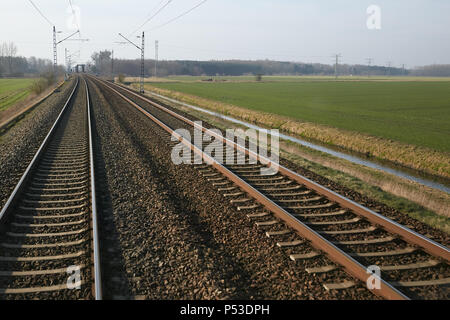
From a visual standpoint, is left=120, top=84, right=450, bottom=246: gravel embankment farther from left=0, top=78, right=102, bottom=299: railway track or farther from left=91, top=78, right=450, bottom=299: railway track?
left=0, top=78, right=102, bottom=299: railway track

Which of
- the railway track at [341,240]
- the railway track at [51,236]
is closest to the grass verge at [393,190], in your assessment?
the railway track at [341,240]

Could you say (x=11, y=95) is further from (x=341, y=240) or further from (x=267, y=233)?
(x=341, y=240)

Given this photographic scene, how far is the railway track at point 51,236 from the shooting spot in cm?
473

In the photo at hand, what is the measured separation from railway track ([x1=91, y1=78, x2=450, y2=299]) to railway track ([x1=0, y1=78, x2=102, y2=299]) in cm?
280

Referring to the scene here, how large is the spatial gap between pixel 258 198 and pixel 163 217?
202 cm

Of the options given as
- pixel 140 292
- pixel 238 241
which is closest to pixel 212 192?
pixel 238 241

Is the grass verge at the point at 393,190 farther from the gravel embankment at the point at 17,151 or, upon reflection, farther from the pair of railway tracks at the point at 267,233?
the gravel embankment at the point at 17,151

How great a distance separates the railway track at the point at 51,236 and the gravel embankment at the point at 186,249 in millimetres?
288

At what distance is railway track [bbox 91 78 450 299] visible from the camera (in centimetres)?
494

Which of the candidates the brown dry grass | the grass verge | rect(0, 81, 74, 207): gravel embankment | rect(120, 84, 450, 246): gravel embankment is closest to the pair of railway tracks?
rect(0, 81, 74, 207): gravel embankment

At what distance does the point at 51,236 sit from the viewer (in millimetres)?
6156

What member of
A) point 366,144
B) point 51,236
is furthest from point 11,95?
point 51,236

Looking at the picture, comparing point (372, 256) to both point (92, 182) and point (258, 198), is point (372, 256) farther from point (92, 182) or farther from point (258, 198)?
point (92, 182)

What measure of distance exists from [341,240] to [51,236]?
4.66 metres
